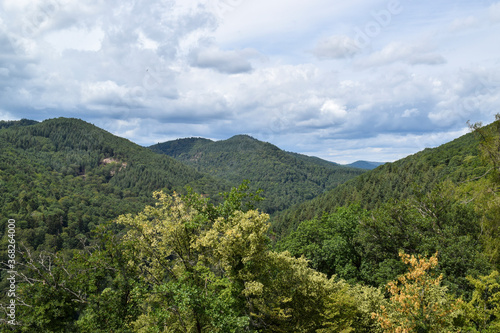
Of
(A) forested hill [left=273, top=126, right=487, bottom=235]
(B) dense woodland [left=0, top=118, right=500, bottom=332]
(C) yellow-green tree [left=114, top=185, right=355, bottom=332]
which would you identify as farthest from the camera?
(A) forested hill [left=273, top=126, right=487, bottom=235]

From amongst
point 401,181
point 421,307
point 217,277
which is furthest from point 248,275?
point 401,181

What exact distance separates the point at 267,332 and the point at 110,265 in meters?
10.8

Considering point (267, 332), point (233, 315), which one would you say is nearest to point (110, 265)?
point (233, 315)

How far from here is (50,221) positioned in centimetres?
12600

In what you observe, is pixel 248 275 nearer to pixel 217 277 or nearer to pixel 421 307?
pixel 217 277

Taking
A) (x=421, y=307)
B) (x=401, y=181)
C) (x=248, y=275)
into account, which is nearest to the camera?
(x=421, y=307)

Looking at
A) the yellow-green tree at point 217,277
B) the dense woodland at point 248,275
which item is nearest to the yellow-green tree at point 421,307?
the dense woodland at point 248,275

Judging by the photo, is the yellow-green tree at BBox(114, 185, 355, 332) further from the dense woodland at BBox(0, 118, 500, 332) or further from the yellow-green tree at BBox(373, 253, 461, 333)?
the yellow-green tree at BBox(373, 253, 461, 333)

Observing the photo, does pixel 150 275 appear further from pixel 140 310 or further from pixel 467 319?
pixel 467 319

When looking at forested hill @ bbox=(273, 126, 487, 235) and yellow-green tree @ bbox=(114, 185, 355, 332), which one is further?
forested hill @ bbox=(273, 126, 487, 235)

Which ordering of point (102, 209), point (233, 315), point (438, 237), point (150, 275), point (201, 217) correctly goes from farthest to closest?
point (102, 209) < point (438, 237) < point (150, 275) < point (201, 217) < point (233, 315)

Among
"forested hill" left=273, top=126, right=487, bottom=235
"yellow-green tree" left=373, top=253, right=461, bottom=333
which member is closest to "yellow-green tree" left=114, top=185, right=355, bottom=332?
"yellow-green tree" left=373, top=253, right=461, bottom=333

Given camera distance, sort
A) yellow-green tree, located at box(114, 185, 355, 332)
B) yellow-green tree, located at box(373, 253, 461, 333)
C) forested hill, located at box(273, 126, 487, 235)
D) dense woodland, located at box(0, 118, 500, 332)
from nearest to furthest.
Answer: yellow-green tree, located at box(373, 253, 461, 333)
dense woodland, located at box(0, 118, 500, 332)
yellow-green tree, located at box(114, 185, 355, 332)
forested hill, located at box(273, 126, 487, 235)

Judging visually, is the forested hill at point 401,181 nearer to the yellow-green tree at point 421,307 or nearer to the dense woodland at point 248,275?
the dense woodland at point 248,275
